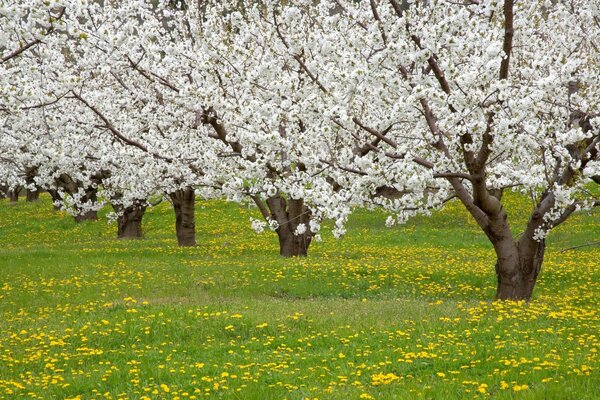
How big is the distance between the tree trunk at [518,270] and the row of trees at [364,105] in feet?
0.09

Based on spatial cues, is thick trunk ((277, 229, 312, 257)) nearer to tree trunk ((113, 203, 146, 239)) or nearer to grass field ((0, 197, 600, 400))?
grass field ((0, 197, 600, 400))

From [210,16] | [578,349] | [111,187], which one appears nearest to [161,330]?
[578,349]

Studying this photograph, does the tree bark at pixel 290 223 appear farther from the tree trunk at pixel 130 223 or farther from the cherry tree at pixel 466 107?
the tree trunk at pixel 130 223

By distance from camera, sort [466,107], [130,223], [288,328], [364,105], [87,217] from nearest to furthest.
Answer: [466,107] < [288,328] < [364,105] < [130,223] < [87,217]

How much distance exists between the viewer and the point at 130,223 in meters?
28.7

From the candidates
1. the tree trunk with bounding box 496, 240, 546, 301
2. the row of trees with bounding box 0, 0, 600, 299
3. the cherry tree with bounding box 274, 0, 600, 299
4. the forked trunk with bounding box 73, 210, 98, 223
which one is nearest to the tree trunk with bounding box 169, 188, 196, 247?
the row of trees with bounding box 0, 0, 600, 299

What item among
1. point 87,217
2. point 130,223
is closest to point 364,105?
point 130,223

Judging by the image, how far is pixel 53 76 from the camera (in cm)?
1605

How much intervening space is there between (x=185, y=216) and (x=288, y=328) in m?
14.1

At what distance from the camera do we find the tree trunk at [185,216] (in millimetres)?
24502

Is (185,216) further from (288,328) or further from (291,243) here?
(288,328)

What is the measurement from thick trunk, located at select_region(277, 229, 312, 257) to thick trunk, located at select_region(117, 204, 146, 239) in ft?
32.9

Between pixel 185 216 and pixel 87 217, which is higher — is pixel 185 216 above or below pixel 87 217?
below

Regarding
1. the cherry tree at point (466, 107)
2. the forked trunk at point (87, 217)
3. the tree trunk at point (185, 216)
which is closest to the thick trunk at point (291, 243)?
the tree trunk at point (185, 216)
